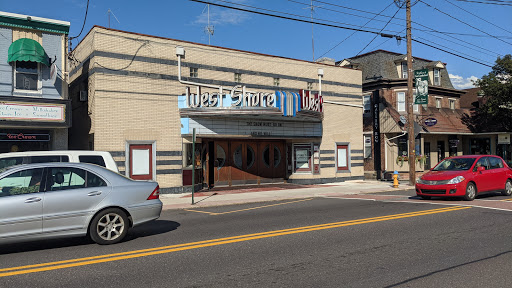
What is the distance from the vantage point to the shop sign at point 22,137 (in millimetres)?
15234

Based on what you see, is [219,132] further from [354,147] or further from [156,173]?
[354,147]

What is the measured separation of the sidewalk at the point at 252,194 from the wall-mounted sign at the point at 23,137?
204 inches

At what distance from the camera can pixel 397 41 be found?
21719 mm

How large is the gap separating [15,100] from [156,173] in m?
6.04

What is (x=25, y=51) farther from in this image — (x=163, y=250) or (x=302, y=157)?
(x=302, y=157)

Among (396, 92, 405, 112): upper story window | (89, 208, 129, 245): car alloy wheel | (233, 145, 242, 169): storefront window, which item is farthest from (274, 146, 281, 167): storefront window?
(89, 208, 129, 245): car alloy wheel

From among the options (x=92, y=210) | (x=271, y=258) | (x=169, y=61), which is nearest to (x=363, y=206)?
(x=271, y=258)

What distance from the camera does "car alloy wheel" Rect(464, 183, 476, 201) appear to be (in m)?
13.0

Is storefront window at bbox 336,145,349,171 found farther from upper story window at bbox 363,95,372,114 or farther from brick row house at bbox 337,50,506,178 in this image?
upper story window at bbox 363,95,372,114

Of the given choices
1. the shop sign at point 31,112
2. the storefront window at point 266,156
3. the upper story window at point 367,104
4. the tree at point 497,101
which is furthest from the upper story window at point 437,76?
the shop sign at point 31,112

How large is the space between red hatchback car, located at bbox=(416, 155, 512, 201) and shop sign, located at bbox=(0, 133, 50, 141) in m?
14.2

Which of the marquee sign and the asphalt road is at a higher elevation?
the marquee sign

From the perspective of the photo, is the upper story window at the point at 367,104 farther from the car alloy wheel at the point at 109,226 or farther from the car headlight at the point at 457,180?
the car alloy wheel at the point at 109,226

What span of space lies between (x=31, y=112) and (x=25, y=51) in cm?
222
